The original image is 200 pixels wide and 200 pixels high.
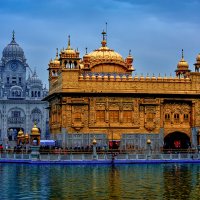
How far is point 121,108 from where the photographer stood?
170 ft

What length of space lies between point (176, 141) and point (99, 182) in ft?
83.4

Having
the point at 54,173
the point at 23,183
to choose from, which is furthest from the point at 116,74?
the point at 23,183

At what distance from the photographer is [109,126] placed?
168 feet

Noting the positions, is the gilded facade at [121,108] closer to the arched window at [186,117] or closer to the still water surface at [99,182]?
the arched window at [186,117]

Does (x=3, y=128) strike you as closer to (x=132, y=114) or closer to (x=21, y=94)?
(x=21, y=94)

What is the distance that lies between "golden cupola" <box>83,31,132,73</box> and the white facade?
5194 centimetres

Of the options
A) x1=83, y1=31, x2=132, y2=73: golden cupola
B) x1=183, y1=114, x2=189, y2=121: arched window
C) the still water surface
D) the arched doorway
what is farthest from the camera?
x1=83, y1=31, x2=132, y2=73: golden cupola

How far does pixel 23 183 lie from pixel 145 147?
2288 cm

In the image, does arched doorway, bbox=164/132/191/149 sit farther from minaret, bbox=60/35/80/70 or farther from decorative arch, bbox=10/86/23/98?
decorative arch, bbox=10/86/23/98

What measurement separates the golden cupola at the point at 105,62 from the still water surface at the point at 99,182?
1546 cm

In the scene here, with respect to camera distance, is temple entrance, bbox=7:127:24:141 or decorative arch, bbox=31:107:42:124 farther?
decorative arch, bbox=31:107:42:124

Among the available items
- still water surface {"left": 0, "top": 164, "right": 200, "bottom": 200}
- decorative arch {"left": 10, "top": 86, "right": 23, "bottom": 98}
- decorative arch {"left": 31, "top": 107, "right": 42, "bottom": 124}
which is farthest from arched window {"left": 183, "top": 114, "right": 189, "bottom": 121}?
decorative arch {"left": 10, "top": 86, "right": 23, "bottom": 98}

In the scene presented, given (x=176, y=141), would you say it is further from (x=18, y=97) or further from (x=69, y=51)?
(x=18, y=97)

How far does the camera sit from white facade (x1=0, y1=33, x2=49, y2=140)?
109 meters
